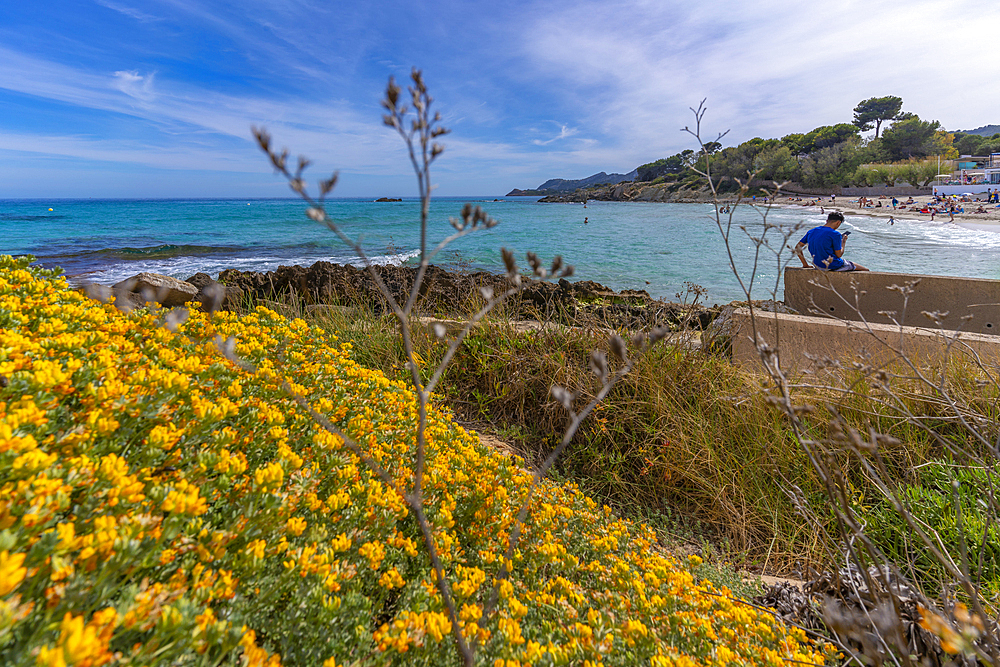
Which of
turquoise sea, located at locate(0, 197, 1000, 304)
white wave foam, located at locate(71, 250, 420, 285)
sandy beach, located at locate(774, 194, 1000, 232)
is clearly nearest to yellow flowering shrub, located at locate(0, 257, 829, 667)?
turquoise sea, located at locate(0, 197, 1000, 304)

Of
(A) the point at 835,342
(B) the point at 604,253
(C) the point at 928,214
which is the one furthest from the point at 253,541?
(C) the point at 928,214

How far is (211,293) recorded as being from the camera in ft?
2.90

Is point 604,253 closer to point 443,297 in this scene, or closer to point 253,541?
point 443,297

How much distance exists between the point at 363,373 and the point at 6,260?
87.6 inches

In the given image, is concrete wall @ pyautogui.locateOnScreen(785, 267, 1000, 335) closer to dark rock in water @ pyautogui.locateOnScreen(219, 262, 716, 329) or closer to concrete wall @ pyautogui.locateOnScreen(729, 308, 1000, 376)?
dark rock in water @ pyautogui.locateOnScreen(219, 262, 716, 329)

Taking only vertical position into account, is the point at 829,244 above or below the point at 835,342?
above

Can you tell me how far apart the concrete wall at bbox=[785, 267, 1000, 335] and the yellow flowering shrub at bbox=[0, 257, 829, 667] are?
5.33 meters

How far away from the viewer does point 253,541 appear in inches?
53.6

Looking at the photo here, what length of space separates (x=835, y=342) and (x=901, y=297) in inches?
129

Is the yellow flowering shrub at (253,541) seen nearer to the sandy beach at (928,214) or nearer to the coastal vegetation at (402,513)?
the coastal vegetation at (402,513)

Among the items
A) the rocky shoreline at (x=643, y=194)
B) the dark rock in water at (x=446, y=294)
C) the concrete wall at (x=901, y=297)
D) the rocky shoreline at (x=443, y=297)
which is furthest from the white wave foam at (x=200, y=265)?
the rocky shoreline at (x=643, y=194)

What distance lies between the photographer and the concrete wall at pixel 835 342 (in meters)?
3.73

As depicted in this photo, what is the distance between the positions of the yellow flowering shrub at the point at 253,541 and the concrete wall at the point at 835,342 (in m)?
2.80

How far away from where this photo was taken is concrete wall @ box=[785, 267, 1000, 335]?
5.77 meters
